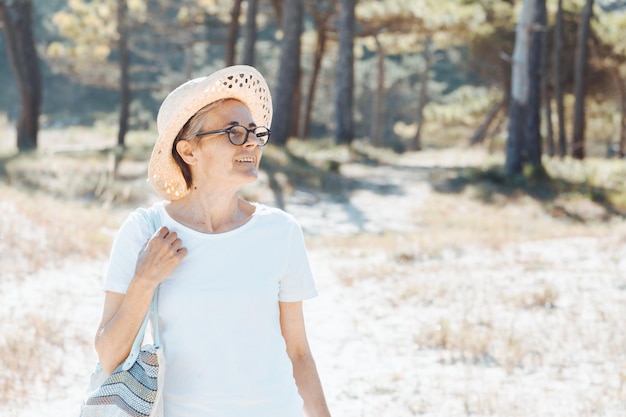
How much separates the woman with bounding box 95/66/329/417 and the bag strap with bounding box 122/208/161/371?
0.05ft

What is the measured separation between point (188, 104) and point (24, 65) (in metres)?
17.6

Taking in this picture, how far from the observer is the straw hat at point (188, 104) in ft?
7.90

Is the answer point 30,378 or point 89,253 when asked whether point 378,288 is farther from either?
point 30,378

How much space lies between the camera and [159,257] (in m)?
2.23

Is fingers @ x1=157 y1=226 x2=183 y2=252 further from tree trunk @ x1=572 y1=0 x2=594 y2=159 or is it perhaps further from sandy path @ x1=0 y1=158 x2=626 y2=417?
tree trunk @ x1=572 y1=0 x2=594 y2=159

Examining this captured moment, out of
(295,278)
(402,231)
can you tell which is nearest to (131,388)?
(295,278)

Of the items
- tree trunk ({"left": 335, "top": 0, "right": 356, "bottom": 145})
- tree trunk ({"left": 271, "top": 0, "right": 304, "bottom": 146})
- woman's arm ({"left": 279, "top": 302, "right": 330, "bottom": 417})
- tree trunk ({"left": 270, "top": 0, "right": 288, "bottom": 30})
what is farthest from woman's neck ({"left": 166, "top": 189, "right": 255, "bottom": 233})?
tree trunk ({"left": 270, "top": 0, "right": 288, "bottom": 30})

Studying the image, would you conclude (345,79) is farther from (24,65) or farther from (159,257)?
(159,257)

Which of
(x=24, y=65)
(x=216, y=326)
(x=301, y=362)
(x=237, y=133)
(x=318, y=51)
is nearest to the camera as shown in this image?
(x=216, y=326)

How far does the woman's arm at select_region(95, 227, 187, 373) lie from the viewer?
219 cm

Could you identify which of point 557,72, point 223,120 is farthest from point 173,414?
point 557,72

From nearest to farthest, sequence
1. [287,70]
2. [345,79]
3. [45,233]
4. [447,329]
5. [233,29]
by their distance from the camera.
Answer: [447,329] → [45,233] → [287,70] → [345,79] → [233,29]

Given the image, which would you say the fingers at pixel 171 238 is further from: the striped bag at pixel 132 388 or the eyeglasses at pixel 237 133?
the eyeglasses at pixel 237 133

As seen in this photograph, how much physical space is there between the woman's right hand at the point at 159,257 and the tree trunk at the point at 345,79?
63.6 feet
